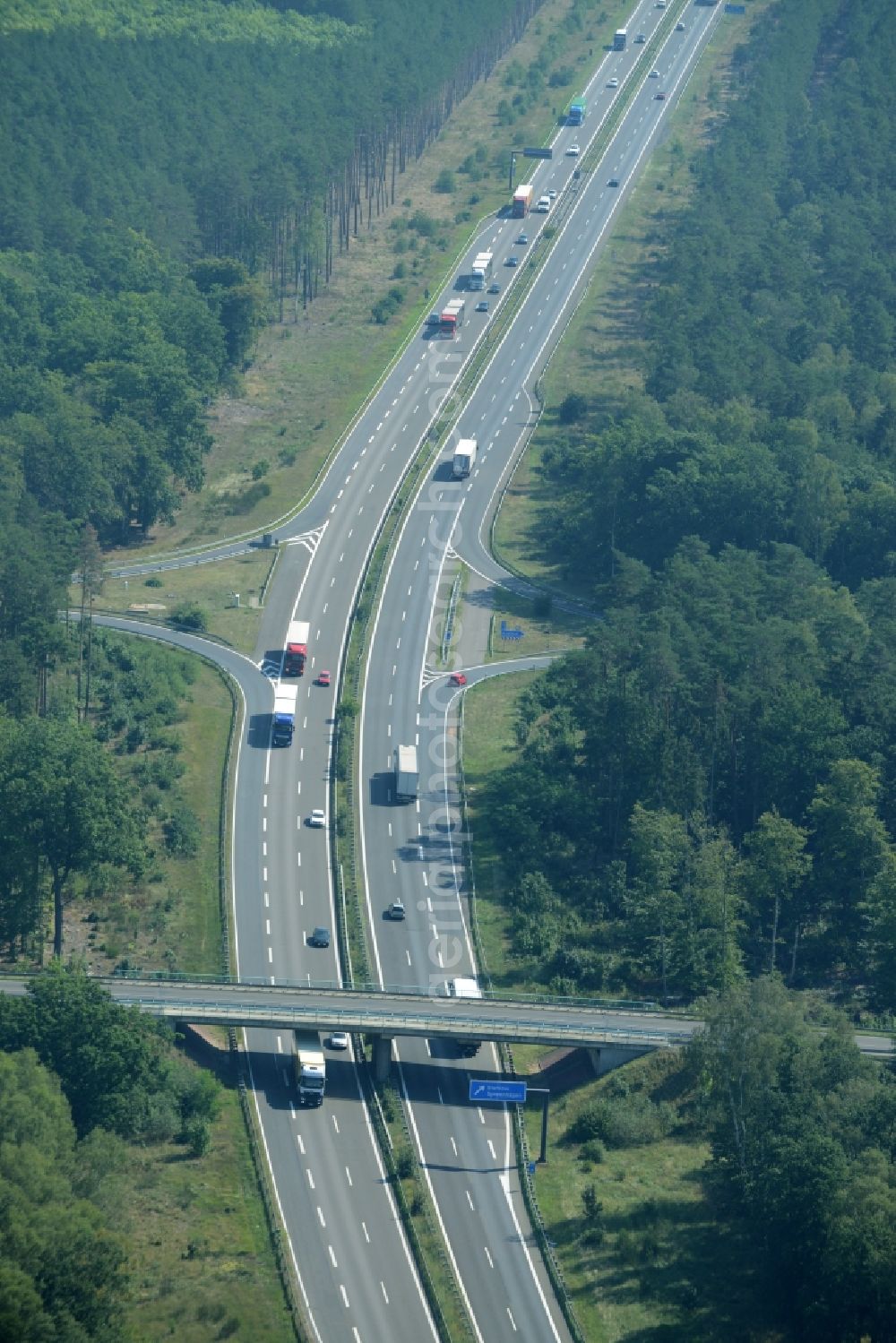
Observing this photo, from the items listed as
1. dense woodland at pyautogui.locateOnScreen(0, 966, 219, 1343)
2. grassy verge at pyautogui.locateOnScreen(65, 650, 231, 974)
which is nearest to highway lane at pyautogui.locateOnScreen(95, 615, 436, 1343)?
grassy verge at pyautogui.locateOnScreen(65, 650, 231, 974)

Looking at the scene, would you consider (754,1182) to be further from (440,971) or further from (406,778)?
(406,778)

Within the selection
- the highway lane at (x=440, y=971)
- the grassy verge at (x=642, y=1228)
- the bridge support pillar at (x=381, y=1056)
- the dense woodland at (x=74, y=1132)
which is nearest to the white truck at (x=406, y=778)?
the highway lane at (x=440, y=971)

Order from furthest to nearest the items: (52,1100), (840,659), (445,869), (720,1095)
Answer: (840,659) → (445,869) → (720,1095) → (52,1100)

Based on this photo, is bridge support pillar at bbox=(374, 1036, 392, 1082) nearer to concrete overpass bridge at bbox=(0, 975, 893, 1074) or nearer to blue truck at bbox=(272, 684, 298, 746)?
concrete overpass bridge at bbox=(0, 975, 893, 1074)

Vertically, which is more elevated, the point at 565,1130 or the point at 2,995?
the point at 2,995

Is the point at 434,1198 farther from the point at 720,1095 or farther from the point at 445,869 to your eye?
the point at 445,869

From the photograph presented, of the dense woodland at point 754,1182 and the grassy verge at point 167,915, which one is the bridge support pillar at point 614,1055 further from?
the grassy verge at point 167,915

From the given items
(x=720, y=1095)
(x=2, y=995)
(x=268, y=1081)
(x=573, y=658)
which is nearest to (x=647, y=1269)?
(x=720, y=1095)
